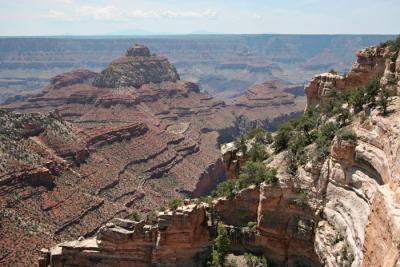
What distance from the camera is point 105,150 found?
100875mm

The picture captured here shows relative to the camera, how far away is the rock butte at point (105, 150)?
68.9 metres

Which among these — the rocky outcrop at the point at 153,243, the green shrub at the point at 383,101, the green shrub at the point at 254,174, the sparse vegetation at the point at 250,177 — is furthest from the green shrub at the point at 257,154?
the green shrub at the point at 383,101

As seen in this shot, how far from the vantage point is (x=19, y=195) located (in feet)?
226

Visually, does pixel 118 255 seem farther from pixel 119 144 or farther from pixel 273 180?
pixel 119 144

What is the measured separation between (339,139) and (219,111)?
142m

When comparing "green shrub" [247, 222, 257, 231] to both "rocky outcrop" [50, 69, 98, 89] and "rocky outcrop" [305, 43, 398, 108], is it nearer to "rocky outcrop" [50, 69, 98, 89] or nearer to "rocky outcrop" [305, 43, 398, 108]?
"rocky outcrop" [305, 43, 398, 108]

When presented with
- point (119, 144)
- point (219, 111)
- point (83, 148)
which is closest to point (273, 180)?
point (83, 148)

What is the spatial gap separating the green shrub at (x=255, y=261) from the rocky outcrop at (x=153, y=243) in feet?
11.4

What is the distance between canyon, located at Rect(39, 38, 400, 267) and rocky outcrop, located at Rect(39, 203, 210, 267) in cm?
8

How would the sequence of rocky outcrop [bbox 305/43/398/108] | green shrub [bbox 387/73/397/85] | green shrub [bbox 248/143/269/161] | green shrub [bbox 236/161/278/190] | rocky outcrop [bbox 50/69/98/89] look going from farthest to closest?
rocky outcrop [bbox 50/69/98/89] < green shrub [bbox 248/143/269/161] < rocky outcrop [bbox 305/43/398/108] < green shrub [bbox 236/161/278/190] < green shrub [bbox 387/73/397/85]

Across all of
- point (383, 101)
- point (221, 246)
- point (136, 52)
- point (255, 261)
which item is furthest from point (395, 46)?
point (136, 52)

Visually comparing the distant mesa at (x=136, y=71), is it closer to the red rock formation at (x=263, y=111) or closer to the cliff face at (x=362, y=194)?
the red rock formation at (x=263, y=111)

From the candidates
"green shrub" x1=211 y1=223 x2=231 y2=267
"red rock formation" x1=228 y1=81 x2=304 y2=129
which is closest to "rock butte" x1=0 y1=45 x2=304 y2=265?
"red rock formation" x1=228 y1=81 x2=304 y2=129

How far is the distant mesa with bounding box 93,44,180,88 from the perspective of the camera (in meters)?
159
